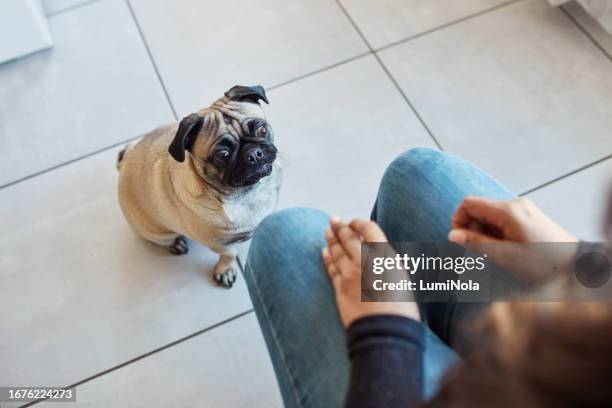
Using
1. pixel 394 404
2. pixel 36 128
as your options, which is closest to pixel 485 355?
pixel 394 404

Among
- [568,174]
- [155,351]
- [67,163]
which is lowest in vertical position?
[155,351]

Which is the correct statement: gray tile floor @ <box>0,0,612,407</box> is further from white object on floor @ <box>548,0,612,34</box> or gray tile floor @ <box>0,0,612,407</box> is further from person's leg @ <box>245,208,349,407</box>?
person's leg @ <box>245,208,349,407</box>

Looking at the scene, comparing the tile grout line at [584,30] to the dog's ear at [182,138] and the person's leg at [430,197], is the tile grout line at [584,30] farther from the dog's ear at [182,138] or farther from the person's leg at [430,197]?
the dog's ear at [182,138]

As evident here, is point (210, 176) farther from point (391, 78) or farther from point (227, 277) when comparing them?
point (391, 78)

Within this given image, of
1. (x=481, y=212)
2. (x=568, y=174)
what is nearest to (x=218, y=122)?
(x=481, y=212)

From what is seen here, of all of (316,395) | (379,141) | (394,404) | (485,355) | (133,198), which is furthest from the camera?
(379,141)

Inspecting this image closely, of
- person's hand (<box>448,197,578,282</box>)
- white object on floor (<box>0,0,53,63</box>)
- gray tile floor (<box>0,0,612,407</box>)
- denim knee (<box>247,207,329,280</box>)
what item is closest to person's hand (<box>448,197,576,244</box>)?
person's hand (<box>448,197,578,282</box>)

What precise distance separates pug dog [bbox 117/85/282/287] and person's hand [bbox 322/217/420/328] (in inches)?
12.6

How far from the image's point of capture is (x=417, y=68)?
164cm

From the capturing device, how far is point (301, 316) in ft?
2.61

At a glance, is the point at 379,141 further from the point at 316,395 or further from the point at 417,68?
the point at 316,395

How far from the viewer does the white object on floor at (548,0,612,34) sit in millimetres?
1528

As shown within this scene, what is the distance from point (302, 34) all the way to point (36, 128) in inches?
33.6

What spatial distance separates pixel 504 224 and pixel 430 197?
0.16 meters
